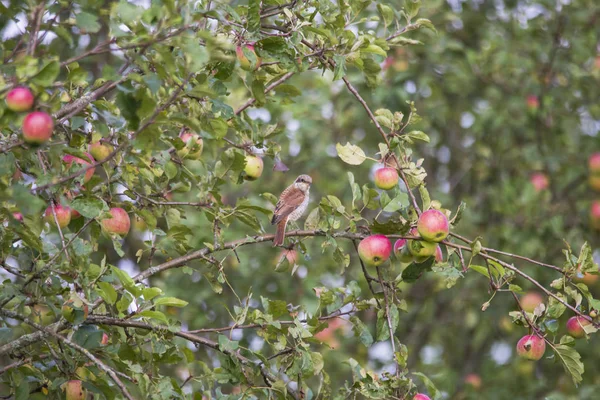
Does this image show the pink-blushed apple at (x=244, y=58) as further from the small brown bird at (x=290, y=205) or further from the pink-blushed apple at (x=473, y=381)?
the pink-blushed apple at (x=473, y=381)

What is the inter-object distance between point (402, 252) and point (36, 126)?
1.43m

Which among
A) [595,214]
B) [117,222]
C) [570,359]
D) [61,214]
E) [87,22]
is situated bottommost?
[595,214]

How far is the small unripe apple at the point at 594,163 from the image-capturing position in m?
6.70

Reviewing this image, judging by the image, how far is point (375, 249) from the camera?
3049 millimetres

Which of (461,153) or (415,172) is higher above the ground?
(415,172)

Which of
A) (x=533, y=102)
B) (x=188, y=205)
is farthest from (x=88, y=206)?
(x=533, y=102)

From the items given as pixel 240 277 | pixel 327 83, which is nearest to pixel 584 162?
pixel 327 83

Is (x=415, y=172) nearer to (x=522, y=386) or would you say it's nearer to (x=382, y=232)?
(x=382, y=232)

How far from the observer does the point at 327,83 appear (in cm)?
814

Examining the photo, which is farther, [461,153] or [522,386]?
[461,153]

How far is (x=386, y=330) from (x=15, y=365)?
1393 mm

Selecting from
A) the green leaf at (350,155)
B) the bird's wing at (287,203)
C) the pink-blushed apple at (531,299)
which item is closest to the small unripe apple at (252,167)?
the bird's wing at (287,203)

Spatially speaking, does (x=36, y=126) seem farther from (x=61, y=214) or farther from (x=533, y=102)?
(x=533, y=102)

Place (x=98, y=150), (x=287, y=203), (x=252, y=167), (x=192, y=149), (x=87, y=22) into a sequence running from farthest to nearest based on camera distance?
(x=287, y=203)
(x=252, y=167)
(x=192, y=149)
(x=98, y=150)
(x=87, y=22)
